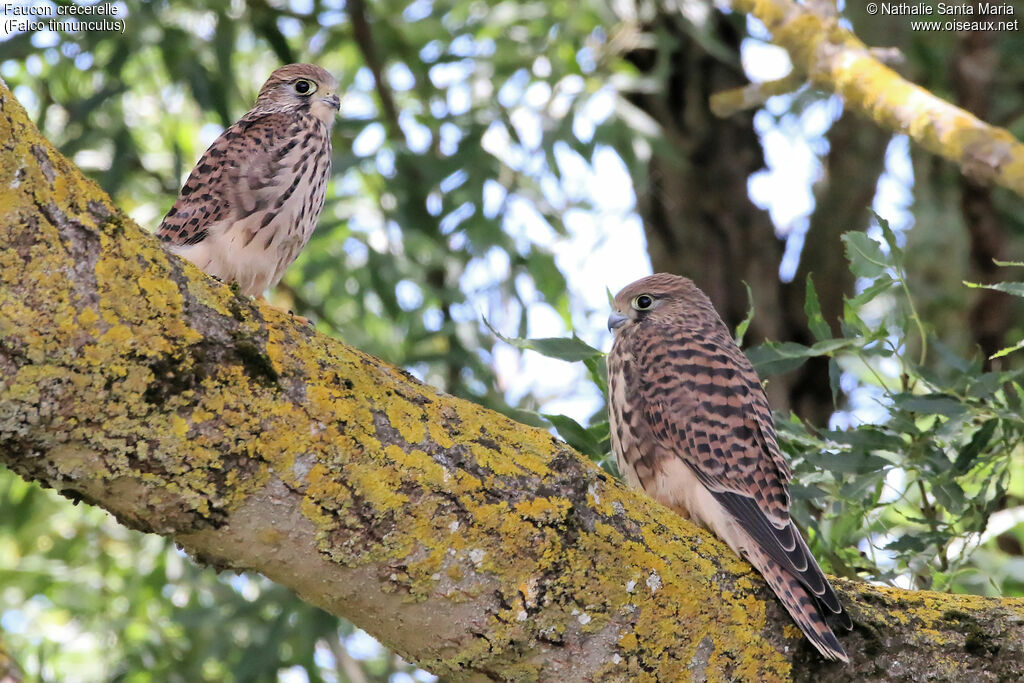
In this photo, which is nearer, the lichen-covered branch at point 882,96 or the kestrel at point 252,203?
the lichen-covered branch at point 882,96

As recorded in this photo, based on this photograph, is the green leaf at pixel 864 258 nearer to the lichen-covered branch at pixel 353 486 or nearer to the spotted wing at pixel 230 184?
the lichen-covered branch at pixel 353 486

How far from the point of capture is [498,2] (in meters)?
5.75

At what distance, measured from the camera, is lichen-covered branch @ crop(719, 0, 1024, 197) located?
2818 mm

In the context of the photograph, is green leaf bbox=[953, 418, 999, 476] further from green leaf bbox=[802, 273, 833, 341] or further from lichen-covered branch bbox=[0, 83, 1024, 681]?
lichen-covered branch bbox=[0, 83, 1024, 681]

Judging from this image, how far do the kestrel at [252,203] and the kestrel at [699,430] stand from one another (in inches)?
40.3

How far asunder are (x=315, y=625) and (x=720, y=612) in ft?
10.3

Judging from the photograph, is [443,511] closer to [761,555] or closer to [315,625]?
[761,555]

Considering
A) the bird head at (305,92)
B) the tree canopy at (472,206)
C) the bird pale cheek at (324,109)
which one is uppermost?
the bird head at (305,92)

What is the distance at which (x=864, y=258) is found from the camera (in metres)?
3.02

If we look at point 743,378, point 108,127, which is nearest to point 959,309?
point 743,378

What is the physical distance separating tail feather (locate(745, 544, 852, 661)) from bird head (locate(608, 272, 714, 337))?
1437mm

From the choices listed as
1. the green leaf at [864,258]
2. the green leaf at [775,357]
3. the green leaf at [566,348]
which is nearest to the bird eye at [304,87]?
the green leaf at [566,348]

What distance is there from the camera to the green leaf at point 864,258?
3006 millimetres

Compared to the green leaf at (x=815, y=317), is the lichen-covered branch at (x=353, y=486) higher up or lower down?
higher up
